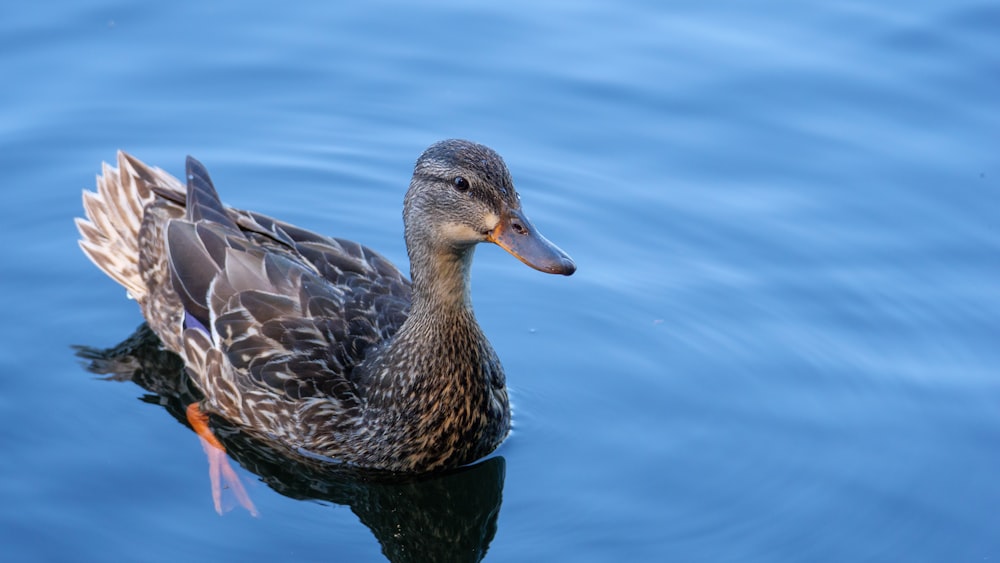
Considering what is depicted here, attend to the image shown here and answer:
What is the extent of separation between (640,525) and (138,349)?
323 centimetres

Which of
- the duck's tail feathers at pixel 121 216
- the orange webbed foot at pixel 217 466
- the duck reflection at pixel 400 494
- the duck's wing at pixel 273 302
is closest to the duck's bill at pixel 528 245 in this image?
the duck's wing at pixel 273 302

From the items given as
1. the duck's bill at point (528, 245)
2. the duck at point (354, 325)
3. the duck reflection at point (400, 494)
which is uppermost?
the duck's bill at point (528, 245)

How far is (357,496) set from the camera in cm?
757

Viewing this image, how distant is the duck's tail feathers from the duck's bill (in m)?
2.58

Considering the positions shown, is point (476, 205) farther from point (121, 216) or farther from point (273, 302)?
point (121, 216)

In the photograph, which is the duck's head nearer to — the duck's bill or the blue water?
the duck's bill

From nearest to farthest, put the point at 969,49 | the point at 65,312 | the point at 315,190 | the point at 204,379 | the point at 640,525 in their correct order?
1. the point at 640,525
2. the point at 204,379
3. the point at 65,312
4. the point at 315,190
5. the point at 969,49

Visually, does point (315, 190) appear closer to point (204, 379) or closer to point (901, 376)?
point (204, 379)

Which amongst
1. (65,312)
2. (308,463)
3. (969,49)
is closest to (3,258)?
(65,312)

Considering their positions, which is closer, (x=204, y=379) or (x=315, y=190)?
(x=204, y=379)

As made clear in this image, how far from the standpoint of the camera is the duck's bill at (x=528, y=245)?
699 centimetres

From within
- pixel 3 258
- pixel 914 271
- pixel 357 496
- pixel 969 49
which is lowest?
pixel 357 496

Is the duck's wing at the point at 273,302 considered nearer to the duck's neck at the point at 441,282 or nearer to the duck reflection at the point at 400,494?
the duck reflection at the point at 400,494

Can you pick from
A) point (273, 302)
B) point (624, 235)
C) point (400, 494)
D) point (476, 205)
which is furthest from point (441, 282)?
point (624, 235)
